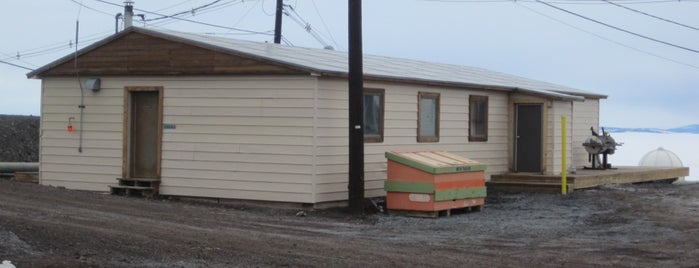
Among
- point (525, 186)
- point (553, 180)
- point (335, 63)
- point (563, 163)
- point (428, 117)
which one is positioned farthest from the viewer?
point (525, 186)

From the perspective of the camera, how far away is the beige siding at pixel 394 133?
1861cm

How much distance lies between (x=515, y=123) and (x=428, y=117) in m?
3.46

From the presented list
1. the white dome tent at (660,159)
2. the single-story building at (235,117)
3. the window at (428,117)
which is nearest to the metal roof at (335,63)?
the single-story building at (235,117)

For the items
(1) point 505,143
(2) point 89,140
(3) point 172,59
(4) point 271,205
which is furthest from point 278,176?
(1) point 505,143

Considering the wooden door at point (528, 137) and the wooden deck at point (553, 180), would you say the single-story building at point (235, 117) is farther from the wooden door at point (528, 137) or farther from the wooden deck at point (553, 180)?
the wooden deck at point (553, 180)

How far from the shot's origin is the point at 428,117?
21719 mm

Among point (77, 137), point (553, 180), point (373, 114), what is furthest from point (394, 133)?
point (77, 137)

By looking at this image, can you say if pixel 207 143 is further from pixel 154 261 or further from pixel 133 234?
pixel 154 261

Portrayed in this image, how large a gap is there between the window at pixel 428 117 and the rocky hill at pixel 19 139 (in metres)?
17.6

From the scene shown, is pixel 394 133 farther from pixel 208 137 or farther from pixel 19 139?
pixel 19 139

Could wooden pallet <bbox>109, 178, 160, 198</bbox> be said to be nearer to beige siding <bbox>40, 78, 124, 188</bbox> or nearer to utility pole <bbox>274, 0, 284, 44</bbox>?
beige siding <bbox>40, 78, 124, 188</bbox>

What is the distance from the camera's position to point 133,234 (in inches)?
479

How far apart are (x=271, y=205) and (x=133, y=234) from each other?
266 inches

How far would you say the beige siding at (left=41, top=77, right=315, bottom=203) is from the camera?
1853cm
